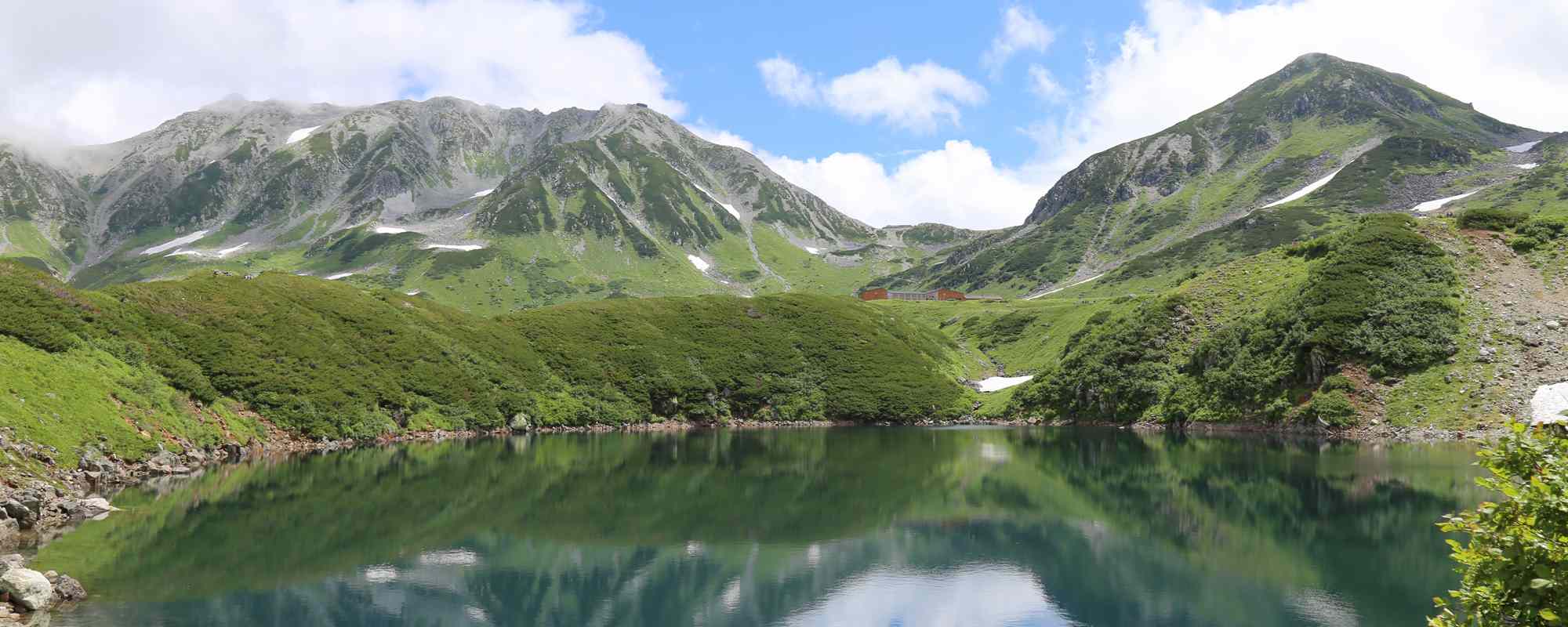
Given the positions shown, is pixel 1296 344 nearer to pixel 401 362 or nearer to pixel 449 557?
pixel 449 557

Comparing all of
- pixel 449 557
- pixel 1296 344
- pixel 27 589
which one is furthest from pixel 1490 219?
pixel 27 589

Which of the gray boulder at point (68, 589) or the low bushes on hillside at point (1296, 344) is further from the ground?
the low bushes on hillside at point (1296, 344)

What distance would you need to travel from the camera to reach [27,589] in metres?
22.0

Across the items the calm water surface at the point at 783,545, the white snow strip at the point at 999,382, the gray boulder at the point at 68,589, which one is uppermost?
the white snow strip at the point at 999,382

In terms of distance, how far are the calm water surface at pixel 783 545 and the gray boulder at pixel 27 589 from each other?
0.90 metres

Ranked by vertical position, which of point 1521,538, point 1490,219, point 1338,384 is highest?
point 1490,219

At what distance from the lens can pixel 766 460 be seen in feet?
212

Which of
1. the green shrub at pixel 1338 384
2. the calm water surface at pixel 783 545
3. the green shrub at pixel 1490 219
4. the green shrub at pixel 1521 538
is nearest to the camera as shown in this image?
the green shrub at pixel 1521 538

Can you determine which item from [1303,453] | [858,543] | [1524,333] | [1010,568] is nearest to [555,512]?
[858,543]

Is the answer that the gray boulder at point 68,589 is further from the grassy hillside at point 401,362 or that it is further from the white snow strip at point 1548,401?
the white snow strip at point 1548,401

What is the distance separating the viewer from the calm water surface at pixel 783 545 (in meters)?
24.7

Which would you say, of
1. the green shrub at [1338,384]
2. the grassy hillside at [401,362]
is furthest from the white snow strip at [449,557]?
the green shrub at [1338,384]

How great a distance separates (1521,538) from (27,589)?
31764 mm

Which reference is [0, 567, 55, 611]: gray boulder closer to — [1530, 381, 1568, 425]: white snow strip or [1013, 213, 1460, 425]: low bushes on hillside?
[1530, 381, 1568, 425]: white snow strip
